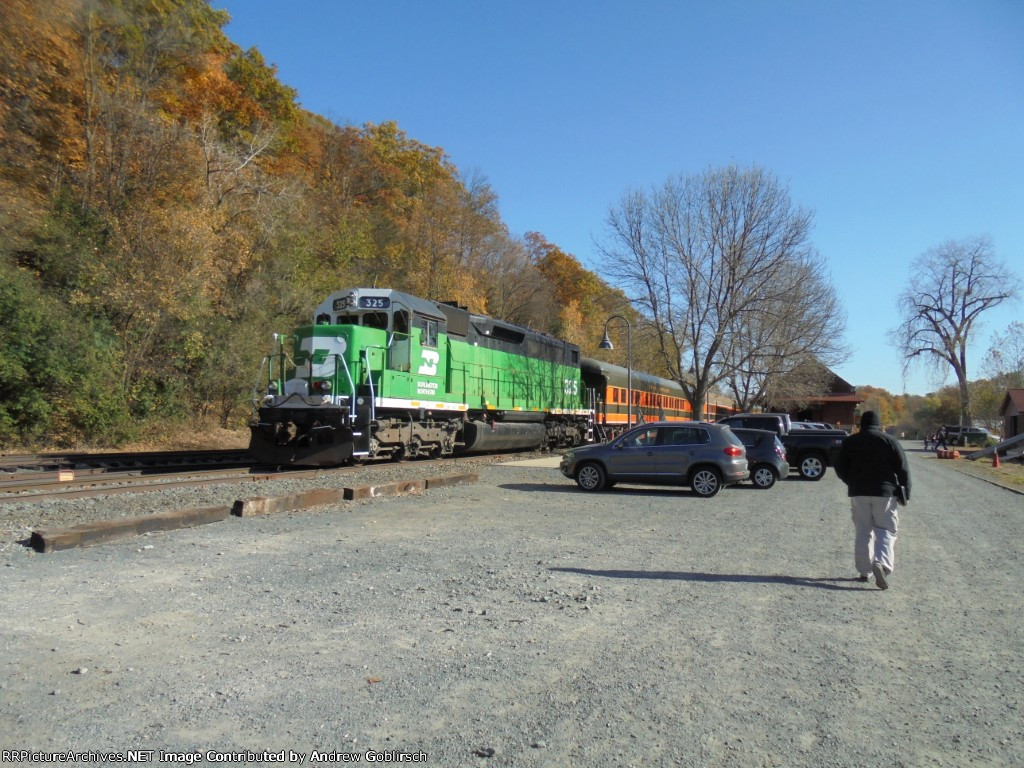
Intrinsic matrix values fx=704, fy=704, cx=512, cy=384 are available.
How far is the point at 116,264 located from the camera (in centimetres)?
2138

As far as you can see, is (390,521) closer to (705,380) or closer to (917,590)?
(917,590)

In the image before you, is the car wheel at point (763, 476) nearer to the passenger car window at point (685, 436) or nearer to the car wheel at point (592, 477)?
the passenger car window at point (685, 436)

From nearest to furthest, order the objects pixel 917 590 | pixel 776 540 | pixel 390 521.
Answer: pixel 917 590 < pixel 776 540 < pixel 390 521

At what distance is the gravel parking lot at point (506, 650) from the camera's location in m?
3.59

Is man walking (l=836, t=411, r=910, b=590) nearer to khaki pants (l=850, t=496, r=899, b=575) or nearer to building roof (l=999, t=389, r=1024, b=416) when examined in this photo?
khaki pants (l=850, t=496, r=899, b=575)

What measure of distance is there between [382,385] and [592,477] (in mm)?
5173

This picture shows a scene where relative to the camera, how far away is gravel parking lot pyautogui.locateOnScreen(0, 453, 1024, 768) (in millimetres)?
3588

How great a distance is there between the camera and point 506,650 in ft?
16.1

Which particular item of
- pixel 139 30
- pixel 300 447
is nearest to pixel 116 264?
pixel 139 30

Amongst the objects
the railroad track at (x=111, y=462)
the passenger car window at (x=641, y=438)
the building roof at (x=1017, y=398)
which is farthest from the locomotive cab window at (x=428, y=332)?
the building roof at (x=1017, y=398)

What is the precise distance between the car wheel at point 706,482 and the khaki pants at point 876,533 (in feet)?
23.6

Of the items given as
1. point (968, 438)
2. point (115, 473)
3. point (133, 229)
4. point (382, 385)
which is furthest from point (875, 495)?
point (968, 438)

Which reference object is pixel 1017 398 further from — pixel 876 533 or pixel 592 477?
pixel 876 533

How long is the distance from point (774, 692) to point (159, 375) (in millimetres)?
23165
